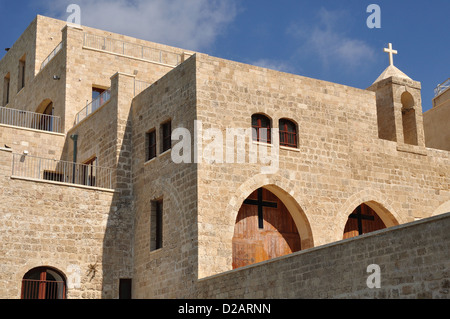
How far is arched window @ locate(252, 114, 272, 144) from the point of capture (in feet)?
63.8

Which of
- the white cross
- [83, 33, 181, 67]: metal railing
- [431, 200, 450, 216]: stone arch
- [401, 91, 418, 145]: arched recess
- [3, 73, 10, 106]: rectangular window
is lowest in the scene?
[431, 200, 450, 216]: stone arch

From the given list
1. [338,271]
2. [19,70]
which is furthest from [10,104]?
[338,271]

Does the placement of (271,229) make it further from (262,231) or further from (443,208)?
(443,208)

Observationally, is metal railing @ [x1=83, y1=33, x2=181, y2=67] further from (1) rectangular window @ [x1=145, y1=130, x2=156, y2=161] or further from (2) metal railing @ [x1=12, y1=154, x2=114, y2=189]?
(1) rectangular window @ [x1=145, y1=130, x2=156, y2=161]

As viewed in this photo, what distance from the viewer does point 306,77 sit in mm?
20656

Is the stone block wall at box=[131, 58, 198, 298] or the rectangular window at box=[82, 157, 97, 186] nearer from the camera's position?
the stone block wall at box=[131, 58, 198, 298]

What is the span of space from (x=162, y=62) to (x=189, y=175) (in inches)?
379

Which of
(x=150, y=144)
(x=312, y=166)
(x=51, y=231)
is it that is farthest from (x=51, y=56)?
(x=312, y=166)

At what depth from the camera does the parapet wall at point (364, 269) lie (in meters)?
11.9

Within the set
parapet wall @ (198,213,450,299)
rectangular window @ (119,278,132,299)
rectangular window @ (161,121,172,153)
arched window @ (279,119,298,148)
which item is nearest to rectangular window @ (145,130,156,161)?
rectangular window @ (161,121,172,153)

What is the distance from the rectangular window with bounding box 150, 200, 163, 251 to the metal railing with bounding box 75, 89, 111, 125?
14.5 feet

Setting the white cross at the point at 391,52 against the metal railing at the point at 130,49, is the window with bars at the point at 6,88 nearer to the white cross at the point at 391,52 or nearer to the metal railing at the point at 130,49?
the metal railing at the point at 130,49

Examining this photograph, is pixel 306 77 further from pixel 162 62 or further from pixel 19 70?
pixel 19 70

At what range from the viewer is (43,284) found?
61.0 feet
